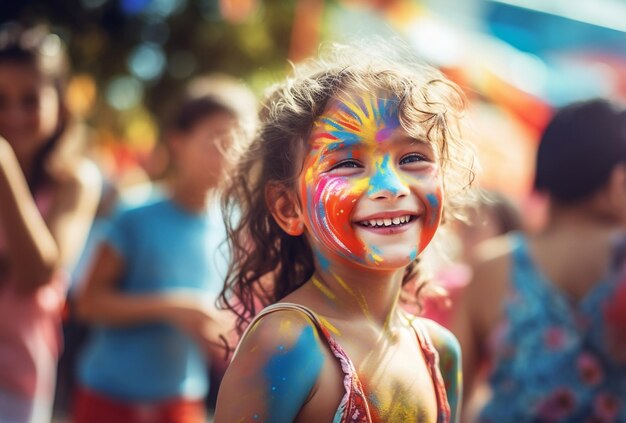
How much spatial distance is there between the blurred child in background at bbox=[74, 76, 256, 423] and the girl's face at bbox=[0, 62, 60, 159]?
67cm

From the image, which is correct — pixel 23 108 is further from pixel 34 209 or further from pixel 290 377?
pixel 290 377

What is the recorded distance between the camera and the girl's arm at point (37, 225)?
103 inches

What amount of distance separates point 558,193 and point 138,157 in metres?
11.2

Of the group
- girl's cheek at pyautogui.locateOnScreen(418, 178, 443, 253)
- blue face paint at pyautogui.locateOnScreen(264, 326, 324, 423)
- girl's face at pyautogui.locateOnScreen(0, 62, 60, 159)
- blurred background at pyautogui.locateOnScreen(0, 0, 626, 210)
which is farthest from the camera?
blurred background at pyautogui.locateOnScreen(0, 0, 626, 210)

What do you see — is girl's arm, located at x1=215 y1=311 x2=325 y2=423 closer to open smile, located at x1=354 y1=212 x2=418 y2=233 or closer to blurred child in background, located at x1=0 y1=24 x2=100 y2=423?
open smile, located at x1=354 y1=212 x2=418 y2=233

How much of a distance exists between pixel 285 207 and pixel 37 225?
117 cm

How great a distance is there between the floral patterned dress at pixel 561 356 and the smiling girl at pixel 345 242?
983 millimetres

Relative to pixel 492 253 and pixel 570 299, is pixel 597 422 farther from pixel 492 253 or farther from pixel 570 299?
pixel 492 253

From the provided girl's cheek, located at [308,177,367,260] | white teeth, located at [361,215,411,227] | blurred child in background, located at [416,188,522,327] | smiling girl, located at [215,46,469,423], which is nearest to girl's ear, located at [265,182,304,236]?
smiling girl, located at [215,46,469,423]

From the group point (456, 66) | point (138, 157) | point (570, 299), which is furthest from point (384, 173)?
point (138, 157)

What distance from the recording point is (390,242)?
1.70 metres

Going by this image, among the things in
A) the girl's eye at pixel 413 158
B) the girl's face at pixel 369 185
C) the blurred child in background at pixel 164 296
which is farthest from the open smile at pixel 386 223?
the blurred child in background at pixel 164 296

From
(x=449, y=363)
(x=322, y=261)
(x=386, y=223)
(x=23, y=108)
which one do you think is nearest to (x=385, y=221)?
(x=386, y=223)

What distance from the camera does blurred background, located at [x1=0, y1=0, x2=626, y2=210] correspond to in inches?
368
